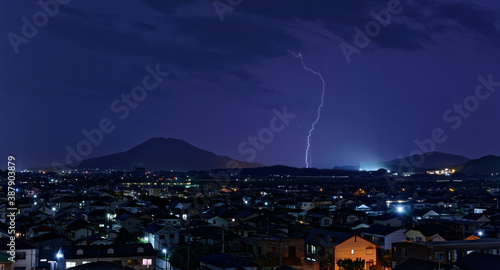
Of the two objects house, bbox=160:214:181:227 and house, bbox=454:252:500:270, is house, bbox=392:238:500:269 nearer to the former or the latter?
house, bbox=454:252:500:270

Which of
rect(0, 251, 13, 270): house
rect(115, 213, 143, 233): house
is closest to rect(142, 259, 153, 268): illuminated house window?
rect(0, 251, 13, 270): house

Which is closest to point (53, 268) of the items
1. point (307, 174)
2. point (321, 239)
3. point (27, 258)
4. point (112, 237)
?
point (27, 258)

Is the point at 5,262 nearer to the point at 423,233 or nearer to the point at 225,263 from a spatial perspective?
the point at 225,263

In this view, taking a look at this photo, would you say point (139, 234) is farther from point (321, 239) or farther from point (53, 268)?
point (321, 239)

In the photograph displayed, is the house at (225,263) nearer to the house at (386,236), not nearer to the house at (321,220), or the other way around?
the house at (386,236)

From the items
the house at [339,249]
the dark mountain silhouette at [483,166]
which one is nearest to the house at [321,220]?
the house at [339,249]

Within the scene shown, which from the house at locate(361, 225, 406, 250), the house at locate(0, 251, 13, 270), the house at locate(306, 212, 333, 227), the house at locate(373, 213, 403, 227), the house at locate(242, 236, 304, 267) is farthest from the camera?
the house at locate(306, 212, 333, 227)
